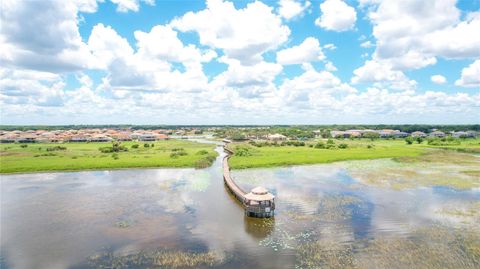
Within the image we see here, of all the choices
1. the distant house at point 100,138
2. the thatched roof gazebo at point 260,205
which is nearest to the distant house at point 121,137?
the distant house at point 100,138

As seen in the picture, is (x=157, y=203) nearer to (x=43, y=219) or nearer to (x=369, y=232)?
(x=43, y=219)

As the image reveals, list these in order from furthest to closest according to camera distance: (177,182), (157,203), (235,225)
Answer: (177,182), (157,203), (235,225)

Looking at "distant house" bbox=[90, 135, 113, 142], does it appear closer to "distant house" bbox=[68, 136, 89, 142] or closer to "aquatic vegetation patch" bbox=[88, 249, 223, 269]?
"distant house" bbox=[68, 136, 89, 142]

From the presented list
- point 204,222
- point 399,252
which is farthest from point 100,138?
point 399,252

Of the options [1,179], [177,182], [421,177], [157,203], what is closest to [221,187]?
[177,182]

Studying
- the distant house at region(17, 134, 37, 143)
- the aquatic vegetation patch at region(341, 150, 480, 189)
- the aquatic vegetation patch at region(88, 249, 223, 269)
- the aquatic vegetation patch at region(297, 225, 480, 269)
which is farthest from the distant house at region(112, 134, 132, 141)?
the aquatic vegetation patch at region(297, 225, 480, 269)

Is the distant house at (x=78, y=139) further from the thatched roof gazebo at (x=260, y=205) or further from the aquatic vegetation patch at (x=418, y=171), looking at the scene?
the thatched roof gazebo at (x=260, y=205)
